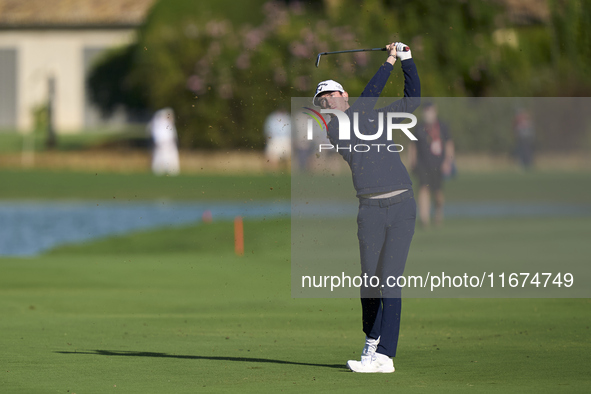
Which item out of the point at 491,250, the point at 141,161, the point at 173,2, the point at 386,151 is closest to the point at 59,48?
the point at 173,2

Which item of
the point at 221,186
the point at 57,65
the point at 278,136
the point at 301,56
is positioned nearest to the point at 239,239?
the point at 221,186

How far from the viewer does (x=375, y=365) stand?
813cm

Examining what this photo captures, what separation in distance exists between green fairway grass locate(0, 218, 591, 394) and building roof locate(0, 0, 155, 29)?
4445cm

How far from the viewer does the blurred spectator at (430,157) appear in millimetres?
19812

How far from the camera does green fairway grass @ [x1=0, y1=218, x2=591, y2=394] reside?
25.7ft

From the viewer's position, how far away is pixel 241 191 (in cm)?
3269

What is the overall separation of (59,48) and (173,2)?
17680 millimetres

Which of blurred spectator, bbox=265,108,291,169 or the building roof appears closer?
blurred spectator, bbox=265,108,291,169

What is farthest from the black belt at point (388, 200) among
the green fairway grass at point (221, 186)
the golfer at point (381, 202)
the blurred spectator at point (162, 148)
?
the blurred spectator at point (162, 148)

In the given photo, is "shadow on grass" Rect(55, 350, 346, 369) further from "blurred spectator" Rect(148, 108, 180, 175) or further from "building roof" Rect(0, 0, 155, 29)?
"building roof" Rect(0, 0, 155, 29)

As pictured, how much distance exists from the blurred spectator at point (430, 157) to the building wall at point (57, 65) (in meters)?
42.0

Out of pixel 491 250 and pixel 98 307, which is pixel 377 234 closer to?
pixel 98 307

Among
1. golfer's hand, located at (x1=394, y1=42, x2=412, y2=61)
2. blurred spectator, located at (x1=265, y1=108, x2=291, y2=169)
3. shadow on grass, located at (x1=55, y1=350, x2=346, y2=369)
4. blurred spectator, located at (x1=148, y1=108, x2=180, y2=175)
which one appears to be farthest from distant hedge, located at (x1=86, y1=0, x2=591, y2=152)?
golfer's hand, located at (x1=394, y1=42, x2=412, y2=61)

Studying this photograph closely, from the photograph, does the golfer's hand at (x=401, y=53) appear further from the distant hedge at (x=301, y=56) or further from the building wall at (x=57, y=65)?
the building wall at (x=57, y=65)
